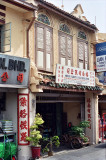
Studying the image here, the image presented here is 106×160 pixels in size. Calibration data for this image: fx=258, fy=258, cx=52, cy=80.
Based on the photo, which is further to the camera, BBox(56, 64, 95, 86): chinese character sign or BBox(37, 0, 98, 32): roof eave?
→ BBox(37, 0, 98, 32): roof eave

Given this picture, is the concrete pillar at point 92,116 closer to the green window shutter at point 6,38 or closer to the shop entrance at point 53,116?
the shop entrance at point 53,116

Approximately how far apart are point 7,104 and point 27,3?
5.26 meters

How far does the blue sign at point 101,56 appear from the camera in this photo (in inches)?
721

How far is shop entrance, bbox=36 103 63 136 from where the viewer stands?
1906 cm

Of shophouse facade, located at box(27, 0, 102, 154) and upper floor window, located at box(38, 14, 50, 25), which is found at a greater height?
upper floor window, located at box(38, 14, 50, 25)

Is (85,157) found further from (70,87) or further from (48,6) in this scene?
(48,6)

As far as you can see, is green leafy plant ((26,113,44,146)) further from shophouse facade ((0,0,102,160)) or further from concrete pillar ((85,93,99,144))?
concrete pillar ((85,93,99,144))

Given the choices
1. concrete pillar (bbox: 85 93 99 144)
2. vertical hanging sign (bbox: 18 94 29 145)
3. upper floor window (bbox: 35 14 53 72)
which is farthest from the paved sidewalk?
upper floor window (bbox: 35 14 53 72)

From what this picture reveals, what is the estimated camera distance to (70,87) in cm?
1495

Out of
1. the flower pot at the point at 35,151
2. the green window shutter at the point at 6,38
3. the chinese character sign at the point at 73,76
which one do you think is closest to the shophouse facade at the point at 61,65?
the chinese character sign at the point at 73,76

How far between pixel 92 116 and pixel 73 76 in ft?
13.7

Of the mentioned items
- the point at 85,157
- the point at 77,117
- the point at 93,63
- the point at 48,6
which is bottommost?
the point at 85,157

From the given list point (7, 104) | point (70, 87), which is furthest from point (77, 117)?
point (7, 104)

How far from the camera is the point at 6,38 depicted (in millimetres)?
12336
